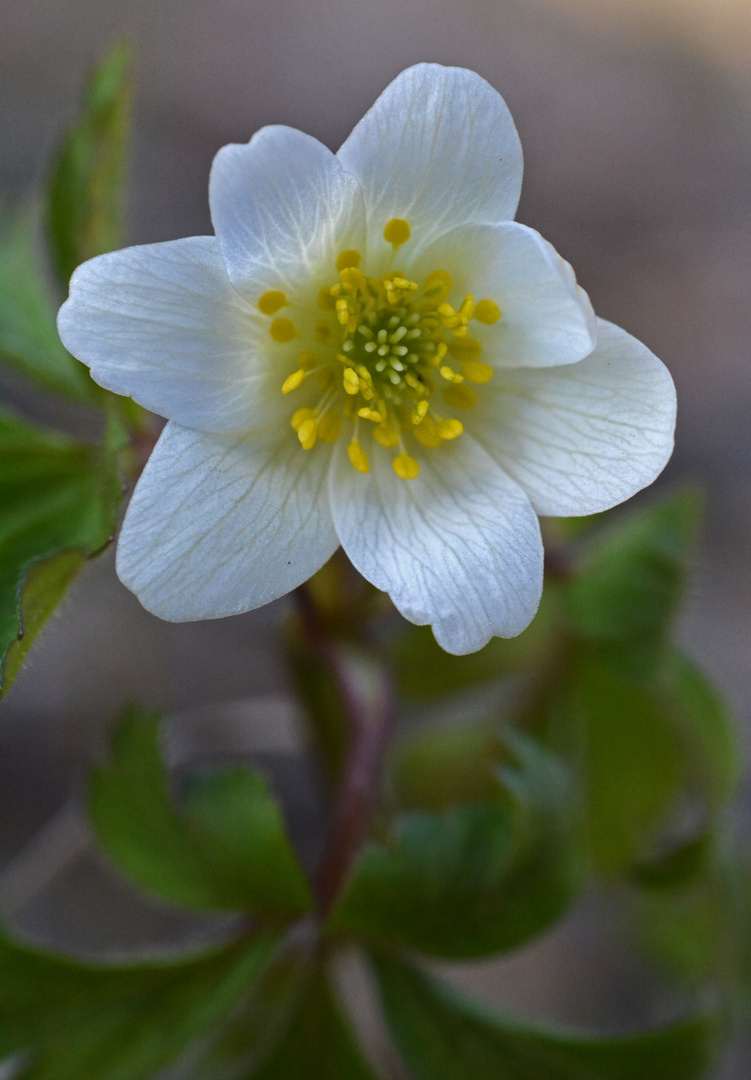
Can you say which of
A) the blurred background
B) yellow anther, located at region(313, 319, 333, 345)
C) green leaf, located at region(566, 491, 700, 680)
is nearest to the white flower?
yellow anther, located at region(313, 319, 333, 345)

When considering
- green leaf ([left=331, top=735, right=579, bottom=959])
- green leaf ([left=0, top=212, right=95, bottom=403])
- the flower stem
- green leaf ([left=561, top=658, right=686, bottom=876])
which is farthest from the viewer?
green leaf ([left=561, top=658, right=686, bottom=876])

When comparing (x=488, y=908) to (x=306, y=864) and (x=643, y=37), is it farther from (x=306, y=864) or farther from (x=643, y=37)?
(x=643, y=37)

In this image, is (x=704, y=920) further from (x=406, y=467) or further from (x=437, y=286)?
(x=437, y=286)

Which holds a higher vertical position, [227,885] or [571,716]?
[227,885]

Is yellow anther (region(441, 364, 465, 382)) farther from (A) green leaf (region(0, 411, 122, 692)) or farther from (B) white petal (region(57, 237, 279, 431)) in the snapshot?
(A) green leaf (region(0, 411, 122, 692))

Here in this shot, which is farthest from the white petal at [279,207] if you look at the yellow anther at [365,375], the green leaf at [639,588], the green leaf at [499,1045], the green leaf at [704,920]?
the green leaf at [704,920]

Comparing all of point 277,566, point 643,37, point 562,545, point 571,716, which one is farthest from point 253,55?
point 277,566

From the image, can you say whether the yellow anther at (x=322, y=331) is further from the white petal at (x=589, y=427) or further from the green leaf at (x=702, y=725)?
the green leaf at (x=702, y=725)
